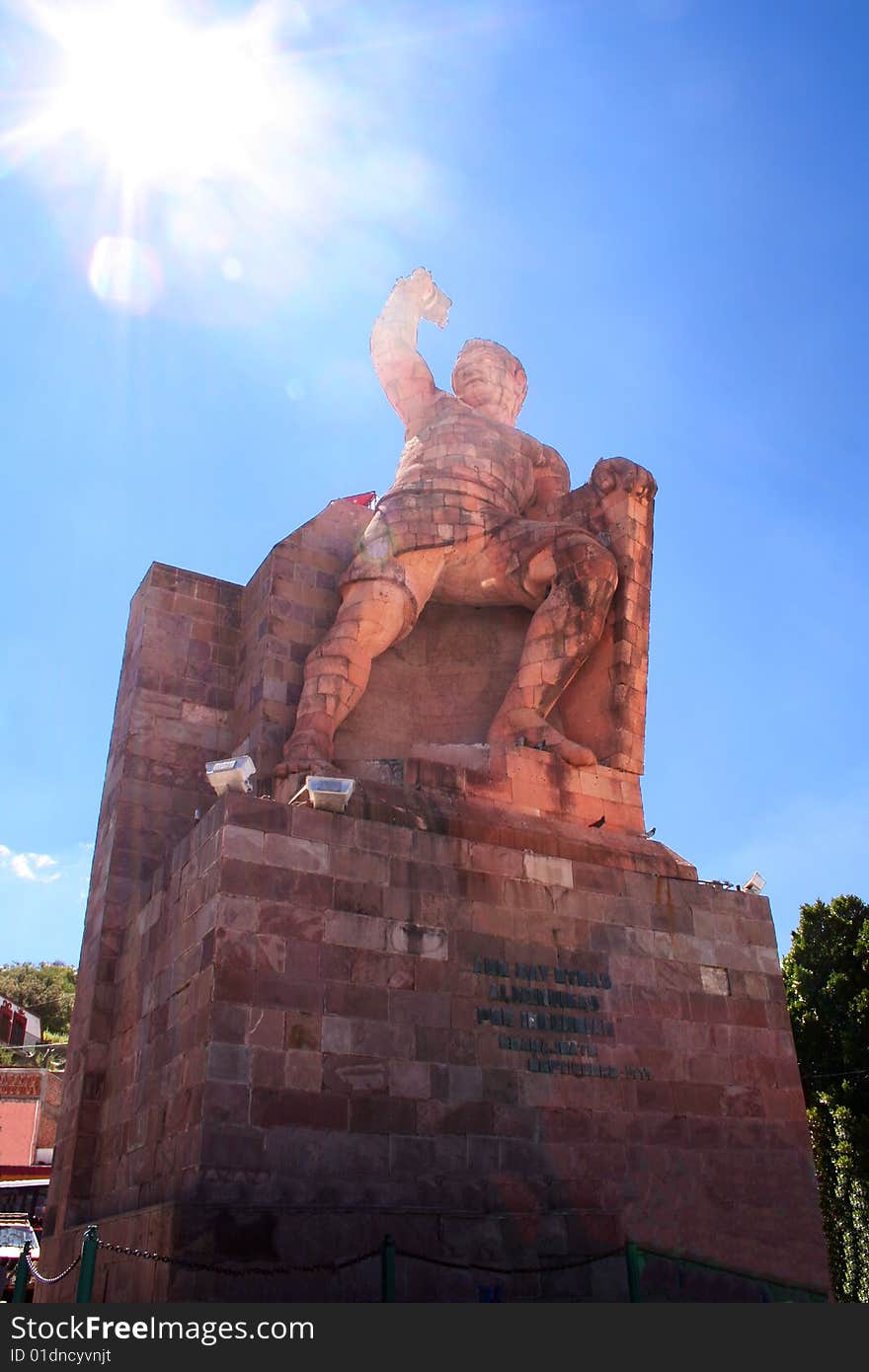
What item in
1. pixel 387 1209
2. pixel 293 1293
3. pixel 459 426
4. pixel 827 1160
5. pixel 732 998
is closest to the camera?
pixel 293 1293

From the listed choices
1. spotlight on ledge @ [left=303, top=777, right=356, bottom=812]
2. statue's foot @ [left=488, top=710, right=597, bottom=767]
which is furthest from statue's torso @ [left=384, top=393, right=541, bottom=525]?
spotlight on ledge @ [left=303, top=777, right=356, bottom=812]

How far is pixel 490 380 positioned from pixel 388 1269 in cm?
900

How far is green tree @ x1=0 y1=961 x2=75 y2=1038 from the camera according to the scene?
4862 centimetres

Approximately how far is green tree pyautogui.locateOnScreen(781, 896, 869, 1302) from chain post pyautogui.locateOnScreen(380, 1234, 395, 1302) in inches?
527

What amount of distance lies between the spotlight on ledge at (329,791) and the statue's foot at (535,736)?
2.30 meters

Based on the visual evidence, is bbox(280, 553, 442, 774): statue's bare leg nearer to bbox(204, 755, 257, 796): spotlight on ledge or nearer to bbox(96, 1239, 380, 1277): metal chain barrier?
bbox(204, 755, 257, 796): spotlight on ledge

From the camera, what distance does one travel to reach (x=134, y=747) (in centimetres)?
1132

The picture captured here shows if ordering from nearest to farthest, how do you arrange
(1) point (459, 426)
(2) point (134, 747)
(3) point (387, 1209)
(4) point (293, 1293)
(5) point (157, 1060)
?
(4) point (293, 1293)
(3) point (387, 1209)
(5) point (157, 1060)
(2) point (134, 747)
(1) point (459, 426)

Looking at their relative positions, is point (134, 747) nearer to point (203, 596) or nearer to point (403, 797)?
point (203, 596)

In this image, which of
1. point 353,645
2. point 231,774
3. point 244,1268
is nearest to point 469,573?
point 353,645

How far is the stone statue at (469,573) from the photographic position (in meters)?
10.8

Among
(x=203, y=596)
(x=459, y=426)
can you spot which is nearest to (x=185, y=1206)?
(x=203, y=596)

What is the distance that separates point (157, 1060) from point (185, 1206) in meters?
1.67

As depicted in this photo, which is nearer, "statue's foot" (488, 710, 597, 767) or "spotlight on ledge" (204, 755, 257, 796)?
"spotlight on ledge" (204, 755, 257, 796)
